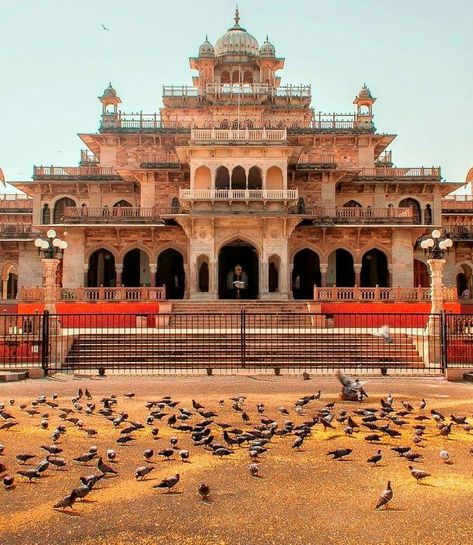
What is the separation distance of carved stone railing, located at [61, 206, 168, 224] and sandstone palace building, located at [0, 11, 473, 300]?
2.7 inches

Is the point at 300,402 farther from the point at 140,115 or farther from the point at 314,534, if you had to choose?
the point at 140,115

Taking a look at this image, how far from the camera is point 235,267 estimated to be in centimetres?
3575

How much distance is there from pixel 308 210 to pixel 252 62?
45.7 feet

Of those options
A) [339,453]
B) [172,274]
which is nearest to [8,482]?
[339,453]

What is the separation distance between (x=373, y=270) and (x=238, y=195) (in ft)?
34.5

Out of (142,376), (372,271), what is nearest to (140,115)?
(372,271)

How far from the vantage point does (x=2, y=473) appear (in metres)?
6.26

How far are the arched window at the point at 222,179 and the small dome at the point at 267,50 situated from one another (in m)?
11.9

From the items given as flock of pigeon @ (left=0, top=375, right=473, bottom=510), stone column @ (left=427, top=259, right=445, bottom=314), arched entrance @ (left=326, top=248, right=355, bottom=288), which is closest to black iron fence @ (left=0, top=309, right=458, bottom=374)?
stone column @ (left=427, top=259, right=445, bottom=314)

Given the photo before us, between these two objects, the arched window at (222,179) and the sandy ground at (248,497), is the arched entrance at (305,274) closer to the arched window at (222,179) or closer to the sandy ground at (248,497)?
the arched window at (222,179)

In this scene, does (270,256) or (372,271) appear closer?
(270,256)

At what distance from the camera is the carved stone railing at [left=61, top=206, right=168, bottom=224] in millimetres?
33344

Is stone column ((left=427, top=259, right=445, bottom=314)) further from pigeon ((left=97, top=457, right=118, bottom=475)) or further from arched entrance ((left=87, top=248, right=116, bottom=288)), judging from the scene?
arched entrance ((left=87, top=248, right=116, bottom=288))

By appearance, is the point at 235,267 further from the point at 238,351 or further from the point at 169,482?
the point at 169,482
